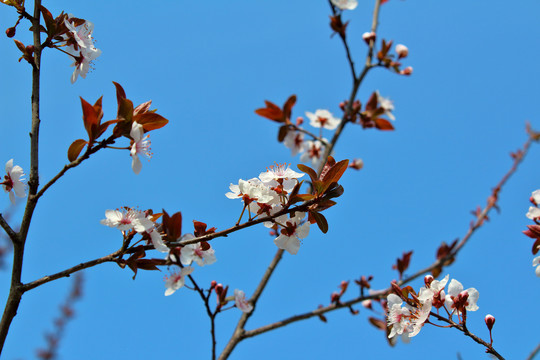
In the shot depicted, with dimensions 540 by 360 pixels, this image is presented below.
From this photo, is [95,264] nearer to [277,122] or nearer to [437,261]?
[277,122]

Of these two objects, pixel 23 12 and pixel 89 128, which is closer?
pixel 89 128

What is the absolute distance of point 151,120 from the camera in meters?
1.23

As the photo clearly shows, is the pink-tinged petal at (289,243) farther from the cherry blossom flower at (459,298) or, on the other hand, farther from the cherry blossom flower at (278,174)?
the cherry blossom flower at (459,298)

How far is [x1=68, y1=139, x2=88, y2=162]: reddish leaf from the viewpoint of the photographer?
115 centimetres

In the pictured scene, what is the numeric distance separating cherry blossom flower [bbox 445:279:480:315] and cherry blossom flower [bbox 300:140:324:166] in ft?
6.50

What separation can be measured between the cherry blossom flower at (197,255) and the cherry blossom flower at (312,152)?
→ 6.52 feet

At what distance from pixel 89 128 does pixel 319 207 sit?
25.0 inches

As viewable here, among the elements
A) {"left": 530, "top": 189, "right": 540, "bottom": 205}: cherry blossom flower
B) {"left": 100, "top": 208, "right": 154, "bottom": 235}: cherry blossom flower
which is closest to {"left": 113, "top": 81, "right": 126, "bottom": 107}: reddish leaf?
{"left": 100, "top": 208, "right": 154, "bottom": 235}: cherry blossom flower

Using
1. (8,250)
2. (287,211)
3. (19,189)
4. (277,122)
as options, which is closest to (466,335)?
(287,211)

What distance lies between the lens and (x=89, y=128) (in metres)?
1.15

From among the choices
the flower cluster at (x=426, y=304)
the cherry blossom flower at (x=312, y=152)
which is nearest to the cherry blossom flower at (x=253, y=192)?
the flower cluster at (x=426, y=304)

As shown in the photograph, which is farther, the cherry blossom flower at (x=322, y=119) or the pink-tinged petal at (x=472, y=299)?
the cherry blossom flower at (x=322, y=119)

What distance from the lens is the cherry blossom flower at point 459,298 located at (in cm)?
144

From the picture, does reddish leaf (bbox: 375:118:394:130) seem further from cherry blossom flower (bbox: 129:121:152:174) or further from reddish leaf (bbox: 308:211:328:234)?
cherry blossom flower (bbox: 129:121:152:174)
